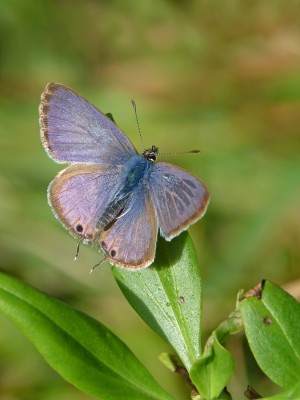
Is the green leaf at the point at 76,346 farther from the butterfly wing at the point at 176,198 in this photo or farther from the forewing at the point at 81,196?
the forewing at the point at 81,196

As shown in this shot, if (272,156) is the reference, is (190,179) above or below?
above

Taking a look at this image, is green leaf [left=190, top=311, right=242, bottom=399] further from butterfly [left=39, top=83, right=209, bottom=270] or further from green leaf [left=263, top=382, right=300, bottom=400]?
butterfly [left=39, top=83, right=209, bottom=270]

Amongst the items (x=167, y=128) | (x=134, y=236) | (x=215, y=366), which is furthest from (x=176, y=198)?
(x=167, y=128)

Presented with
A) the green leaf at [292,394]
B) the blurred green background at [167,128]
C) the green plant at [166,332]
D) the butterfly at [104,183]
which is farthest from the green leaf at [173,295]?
the blurred green background at [167,128]

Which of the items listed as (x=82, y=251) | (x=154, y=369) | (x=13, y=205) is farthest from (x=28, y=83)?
(x=154, y=369)

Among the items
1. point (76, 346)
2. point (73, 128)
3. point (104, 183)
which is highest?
point (73, 128)

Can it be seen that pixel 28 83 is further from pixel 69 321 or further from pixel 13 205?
pixel 69 321

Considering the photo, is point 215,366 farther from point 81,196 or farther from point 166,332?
point 81,196
